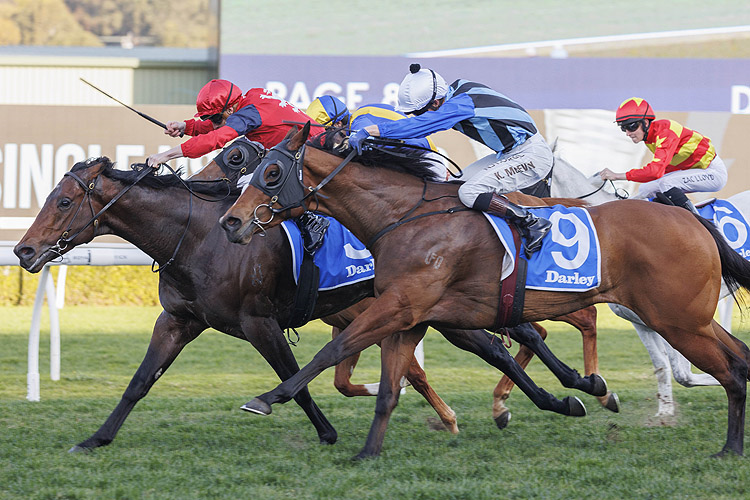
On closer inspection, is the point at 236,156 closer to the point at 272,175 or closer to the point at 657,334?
the point at 272,175

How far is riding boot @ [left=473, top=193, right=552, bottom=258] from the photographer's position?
4152mm

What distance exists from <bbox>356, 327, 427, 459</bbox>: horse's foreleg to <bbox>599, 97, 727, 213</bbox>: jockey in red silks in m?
1.76

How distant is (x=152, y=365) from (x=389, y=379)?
3.85 ft

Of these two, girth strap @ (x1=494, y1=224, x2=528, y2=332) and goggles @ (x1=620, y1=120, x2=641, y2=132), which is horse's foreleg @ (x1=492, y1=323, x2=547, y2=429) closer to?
girth strap @ (x1=494, y1=224, x2=528, y2=332)

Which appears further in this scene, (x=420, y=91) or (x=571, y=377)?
(x=571, y=377)

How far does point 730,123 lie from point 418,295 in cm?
769

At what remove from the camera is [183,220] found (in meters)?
4.58

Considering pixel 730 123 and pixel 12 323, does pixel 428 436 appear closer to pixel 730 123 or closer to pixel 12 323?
pixel 12 323

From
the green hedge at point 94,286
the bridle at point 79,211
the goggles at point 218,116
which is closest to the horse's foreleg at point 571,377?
the goggles at point 218,116

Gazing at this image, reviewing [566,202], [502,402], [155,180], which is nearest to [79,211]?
[155,180]

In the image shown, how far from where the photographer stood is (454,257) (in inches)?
163

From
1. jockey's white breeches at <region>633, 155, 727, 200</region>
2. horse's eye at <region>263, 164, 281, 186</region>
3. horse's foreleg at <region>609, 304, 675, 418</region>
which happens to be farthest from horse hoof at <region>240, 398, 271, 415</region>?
jockey's white breeches at <region>633, 155, 727, 200</region>

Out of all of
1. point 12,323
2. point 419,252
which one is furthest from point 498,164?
point 12,323

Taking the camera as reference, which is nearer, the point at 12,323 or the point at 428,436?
the point at 428,436
